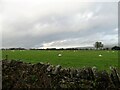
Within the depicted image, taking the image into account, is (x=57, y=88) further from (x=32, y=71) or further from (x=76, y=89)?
(x=32, y=71)

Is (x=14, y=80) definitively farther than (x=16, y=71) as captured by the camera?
No

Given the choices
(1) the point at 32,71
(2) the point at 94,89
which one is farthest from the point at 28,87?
(2) the point at 94,89

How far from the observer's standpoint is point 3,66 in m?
15.6

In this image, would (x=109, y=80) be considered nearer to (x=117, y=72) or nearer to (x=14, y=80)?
(x=117, y=72)

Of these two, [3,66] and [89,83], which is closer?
[89,83]

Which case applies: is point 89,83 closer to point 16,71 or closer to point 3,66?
point 16,71

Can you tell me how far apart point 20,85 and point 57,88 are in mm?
1876

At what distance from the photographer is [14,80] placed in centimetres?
1406

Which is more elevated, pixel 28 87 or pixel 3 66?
pixel 3 66

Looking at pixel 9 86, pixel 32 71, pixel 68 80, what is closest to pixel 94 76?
pixel 68 80

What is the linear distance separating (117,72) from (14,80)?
532 centimetres

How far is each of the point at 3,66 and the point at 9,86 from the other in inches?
81.4

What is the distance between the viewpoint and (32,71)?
1492 cm

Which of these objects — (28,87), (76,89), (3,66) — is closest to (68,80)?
(76,89)
